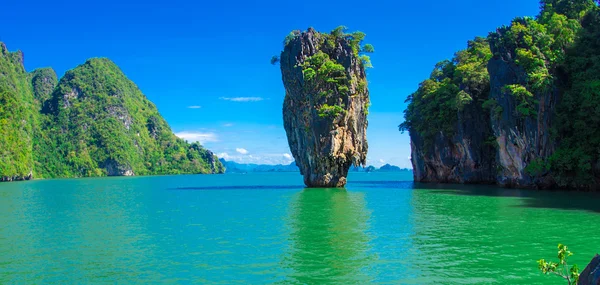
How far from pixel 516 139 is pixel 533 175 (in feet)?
10.6

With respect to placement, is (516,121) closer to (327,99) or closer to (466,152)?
(466,152)

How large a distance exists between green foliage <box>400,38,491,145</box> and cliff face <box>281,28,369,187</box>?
31.2 feet

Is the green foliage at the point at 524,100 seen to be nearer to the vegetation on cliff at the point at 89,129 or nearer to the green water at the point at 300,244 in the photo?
the green water at the point at 300,244

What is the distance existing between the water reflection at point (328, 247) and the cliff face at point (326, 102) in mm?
18998

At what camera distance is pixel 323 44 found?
155ft

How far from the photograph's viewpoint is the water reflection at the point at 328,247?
1226 centimetres

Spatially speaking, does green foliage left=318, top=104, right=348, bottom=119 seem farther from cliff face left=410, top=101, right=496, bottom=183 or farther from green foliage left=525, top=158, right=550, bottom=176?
green foliage left=525, top=158, right=550, bottom=176

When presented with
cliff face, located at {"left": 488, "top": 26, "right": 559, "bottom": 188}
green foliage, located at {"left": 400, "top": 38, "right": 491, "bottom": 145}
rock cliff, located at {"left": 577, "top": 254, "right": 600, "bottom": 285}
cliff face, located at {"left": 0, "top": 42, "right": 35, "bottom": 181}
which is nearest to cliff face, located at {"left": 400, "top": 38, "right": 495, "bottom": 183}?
green foliage, located at {"left": 400, "top": 38, "right": 491, "bottom": 145}

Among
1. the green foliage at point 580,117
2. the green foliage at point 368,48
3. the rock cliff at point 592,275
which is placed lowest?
the rock cliff at point 592,275

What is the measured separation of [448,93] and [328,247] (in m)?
39.8

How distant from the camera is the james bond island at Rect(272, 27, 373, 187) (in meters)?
45.0

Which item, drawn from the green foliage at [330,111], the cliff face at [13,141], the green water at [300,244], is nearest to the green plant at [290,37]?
the green foliage at [330,111]

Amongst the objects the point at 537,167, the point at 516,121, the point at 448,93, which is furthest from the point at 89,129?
the point at 537,167

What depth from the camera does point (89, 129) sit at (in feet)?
486
